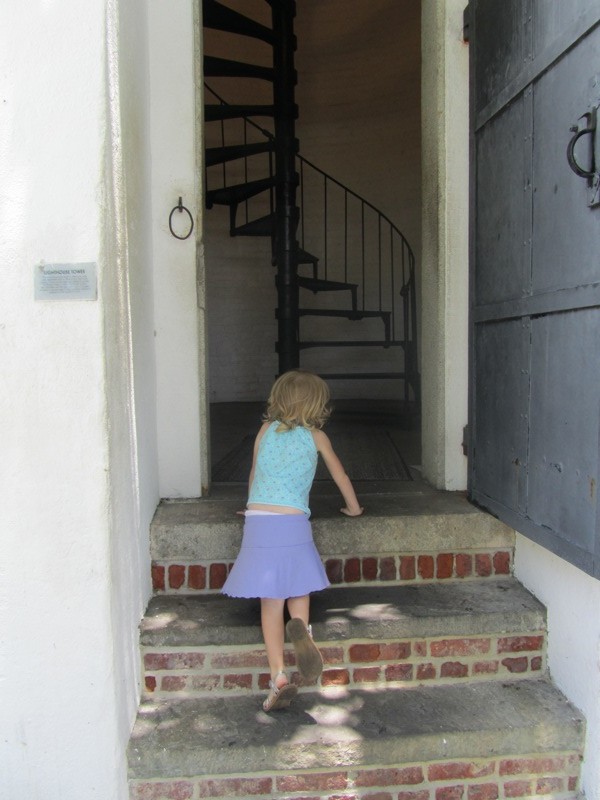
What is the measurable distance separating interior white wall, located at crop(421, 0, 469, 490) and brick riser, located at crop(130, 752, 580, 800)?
4.04 ft

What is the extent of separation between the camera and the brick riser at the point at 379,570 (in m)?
2.64

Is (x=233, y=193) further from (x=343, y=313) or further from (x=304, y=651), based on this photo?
(x=304, y=651)

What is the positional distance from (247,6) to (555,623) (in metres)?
6.62

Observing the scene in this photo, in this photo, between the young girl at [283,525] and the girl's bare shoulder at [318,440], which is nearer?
the young girl at [283,525]

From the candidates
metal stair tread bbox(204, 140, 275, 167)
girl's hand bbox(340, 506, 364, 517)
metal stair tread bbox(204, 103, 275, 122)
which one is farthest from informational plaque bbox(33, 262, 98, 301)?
metal stair tread bbox(204, 140, 275, 167)

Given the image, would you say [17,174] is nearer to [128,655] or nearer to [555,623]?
[128,655]

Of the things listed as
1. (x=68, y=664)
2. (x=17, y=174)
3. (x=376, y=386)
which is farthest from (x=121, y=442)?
(x=376, y=386)

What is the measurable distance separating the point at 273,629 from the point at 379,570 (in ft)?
1.98

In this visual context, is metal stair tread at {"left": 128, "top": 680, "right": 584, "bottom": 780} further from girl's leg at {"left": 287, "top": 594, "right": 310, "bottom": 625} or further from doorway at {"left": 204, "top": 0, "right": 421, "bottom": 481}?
doorway at {"left": 204, "top": 0, "right": 421, "bottom": 481}

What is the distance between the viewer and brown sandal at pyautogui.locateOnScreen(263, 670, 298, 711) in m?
2.16

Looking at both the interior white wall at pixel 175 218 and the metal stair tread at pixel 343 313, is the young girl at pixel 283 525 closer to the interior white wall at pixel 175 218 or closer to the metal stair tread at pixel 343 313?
the interior white wall at pixel 175 218

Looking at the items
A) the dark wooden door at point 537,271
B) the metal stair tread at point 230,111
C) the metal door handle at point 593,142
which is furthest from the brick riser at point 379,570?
the metal stair tread at point 230,111

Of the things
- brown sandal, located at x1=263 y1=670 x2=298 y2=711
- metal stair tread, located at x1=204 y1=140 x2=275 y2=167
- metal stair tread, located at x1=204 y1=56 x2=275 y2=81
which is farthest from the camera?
metal stair tread, located at x1=204 y1=140 x2=275 y2=167

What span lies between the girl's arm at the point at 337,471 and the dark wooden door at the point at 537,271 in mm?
550
